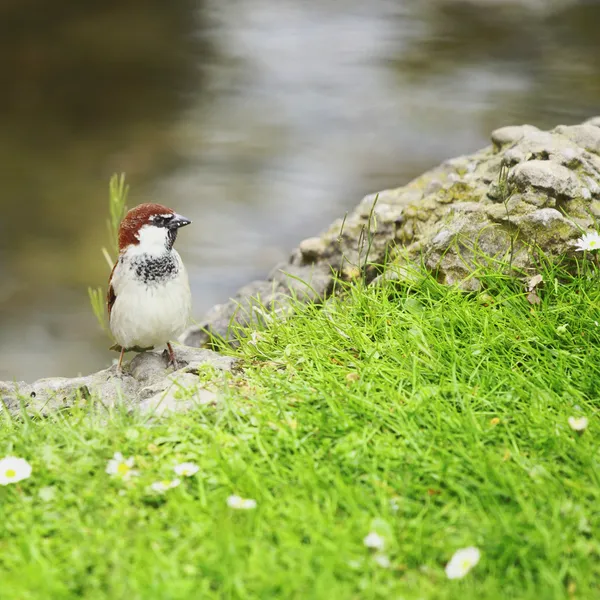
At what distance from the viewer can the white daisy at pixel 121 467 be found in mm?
2223

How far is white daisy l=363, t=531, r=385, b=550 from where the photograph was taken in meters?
1.91

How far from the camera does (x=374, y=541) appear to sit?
6.27 ft

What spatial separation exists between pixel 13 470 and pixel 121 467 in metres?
0.32

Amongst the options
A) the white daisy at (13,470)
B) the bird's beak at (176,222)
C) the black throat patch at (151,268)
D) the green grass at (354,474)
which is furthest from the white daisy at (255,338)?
the white daisy at (13,470)

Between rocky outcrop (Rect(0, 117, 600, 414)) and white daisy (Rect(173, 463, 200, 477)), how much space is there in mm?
387

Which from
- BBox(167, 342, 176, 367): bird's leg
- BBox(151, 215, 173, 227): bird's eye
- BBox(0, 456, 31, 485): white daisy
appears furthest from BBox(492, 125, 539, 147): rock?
BBox(0, 456, 31, 485): white daisy

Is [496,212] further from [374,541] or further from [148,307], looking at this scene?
[374,541]

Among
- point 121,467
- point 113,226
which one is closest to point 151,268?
point 121,467

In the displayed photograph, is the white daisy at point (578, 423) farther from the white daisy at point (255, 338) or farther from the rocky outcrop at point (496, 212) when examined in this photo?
the white daisy at point (255, 338)

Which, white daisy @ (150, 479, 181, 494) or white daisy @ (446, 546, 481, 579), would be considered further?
white daisy @ (150, 479, 181, 494)

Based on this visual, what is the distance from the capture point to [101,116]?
904 centimetres

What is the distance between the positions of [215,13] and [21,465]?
9.80 m

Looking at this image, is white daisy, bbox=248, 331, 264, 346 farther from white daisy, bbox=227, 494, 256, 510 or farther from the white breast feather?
white daisy, bbox=227, 494, 256, 510

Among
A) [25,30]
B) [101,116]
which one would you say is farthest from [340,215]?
[25,30]
